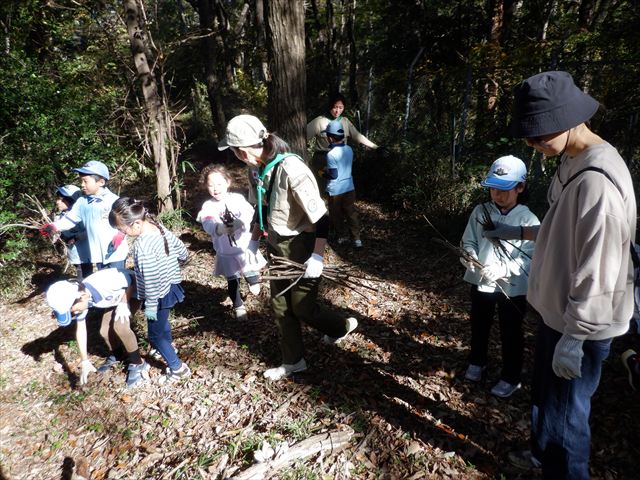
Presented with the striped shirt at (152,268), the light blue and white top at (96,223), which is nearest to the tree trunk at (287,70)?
the light blue and white top at (96,223)

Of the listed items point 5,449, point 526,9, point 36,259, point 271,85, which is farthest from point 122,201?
point 526,9

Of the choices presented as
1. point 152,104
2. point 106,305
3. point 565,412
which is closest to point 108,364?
point 106,305

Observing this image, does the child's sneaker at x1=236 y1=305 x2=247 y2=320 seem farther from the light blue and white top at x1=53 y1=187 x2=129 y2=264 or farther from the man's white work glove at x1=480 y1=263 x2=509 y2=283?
the man's white work glove at x1=480 y1=263 x2=509 y2=283

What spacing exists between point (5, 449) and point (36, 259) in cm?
401

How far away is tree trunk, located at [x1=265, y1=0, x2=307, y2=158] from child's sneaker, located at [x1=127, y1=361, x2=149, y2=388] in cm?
336

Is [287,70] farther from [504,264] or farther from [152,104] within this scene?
[504,264]

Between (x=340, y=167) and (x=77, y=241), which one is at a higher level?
(x=340, y=167)

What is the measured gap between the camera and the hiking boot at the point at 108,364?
3900mm

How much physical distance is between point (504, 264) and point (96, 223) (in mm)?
4202

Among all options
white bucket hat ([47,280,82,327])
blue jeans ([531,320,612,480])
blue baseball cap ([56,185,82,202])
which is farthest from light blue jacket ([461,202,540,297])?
blue baseball cap ([56,185,82,202])

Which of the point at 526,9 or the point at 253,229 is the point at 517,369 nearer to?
the point at 253,229

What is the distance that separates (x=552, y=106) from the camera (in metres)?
1.75

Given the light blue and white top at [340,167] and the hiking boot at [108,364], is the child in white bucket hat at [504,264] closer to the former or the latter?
the light blue and white top at [340,167]

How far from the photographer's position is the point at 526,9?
9.42 metres
